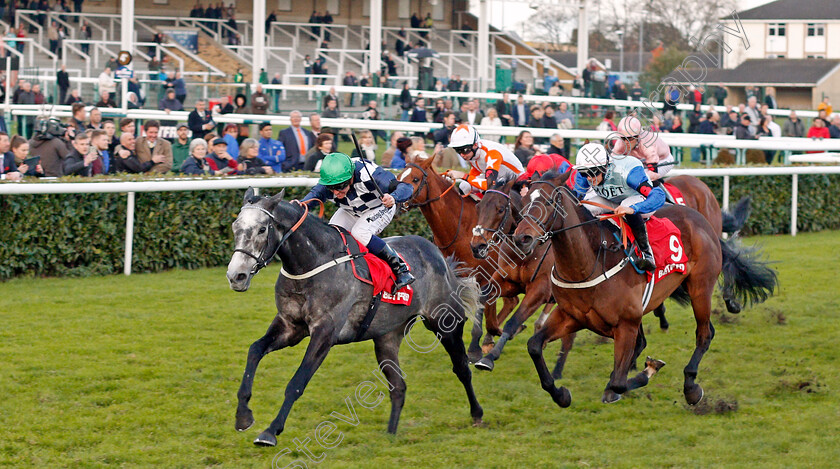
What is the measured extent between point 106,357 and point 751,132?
1298 centimetres

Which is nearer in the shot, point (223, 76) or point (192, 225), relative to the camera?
point (192, 225)

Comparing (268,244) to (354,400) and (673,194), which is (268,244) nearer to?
(354,400)

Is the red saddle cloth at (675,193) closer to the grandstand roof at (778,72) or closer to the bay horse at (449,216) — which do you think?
the bay horse at (449,216)

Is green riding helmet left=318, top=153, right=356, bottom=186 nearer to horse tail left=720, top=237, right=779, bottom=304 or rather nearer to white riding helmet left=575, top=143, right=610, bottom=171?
white riding helmet left=575, top=143, right=610, bottom=171

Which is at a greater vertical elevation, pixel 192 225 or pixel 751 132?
pixel 751 132

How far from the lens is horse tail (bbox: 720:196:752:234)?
25.2 feet

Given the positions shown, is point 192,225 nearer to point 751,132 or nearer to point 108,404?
point 108,404

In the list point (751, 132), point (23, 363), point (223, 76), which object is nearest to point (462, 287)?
point (23, 363)

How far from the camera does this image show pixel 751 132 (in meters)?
16.4

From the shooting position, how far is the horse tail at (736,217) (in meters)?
7.69

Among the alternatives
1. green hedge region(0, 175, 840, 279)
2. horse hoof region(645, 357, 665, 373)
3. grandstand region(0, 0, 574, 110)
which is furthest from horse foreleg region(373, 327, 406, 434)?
grandstand region(0, 0, 574, 110)

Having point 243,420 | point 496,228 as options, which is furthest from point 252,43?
point 243,420

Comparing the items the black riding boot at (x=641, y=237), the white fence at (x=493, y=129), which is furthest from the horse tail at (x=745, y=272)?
the white fence at (x=493, y=129)

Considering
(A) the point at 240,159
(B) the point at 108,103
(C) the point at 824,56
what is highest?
(C) the point at 824,56
